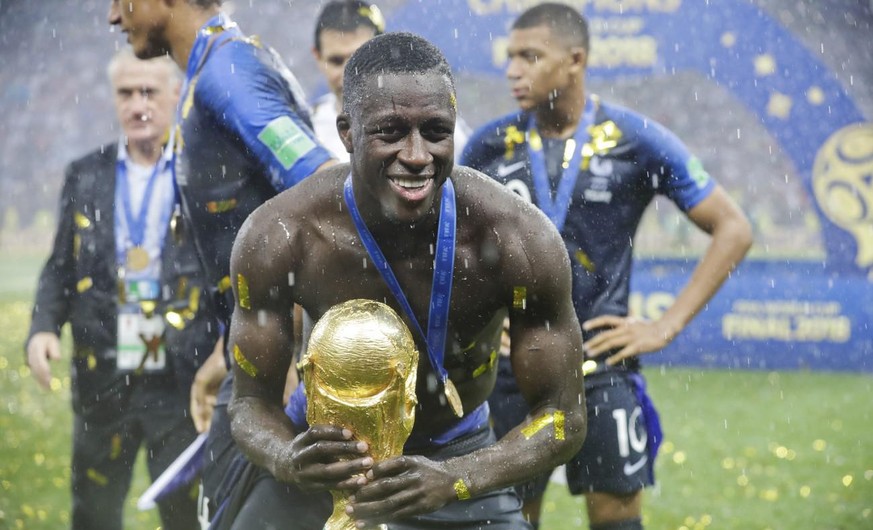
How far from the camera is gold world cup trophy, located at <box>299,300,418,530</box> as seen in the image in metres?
2.64

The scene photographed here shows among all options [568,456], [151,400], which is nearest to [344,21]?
[151,400]

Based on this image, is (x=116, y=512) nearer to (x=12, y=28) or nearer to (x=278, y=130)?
(x=278, y=130)

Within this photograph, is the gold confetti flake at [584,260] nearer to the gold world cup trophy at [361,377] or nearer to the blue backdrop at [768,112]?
the gold world cup trophy at [361,377]

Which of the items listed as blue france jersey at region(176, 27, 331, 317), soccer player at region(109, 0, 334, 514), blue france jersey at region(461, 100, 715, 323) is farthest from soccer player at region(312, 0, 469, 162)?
blue france jersey at region(176, 27, 331, 317)

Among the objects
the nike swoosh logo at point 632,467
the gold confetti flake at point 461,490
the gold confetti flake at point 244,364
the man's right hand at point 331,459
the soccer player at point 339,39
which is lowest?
the nike swoosh logo at point 632,467

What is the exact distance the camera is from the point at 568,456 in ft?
9.91

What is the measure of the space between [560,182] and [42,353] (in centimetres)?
262

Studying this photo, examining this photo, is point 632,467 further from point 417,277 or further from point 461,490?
point 461,490

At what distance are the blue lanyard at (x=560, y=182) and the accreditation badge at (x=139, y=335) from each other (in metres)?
1.98

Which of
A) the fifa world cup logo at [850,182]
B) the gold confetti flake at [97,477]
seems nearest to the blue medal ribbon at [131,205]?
the gold confetti flake at [97,477]

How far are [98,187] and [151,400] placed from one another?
3.61 ft

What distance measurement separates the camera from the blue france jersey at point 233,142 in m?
3.87

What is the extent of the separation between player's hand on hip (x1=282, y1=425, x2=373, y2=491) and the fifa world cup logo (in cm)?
897

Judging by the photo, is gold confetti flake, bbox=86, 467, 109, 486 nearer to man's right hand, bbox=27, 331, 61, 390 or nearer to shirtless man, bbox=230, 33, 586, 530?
man's right hand, bbox=27, 331, 61, 390
